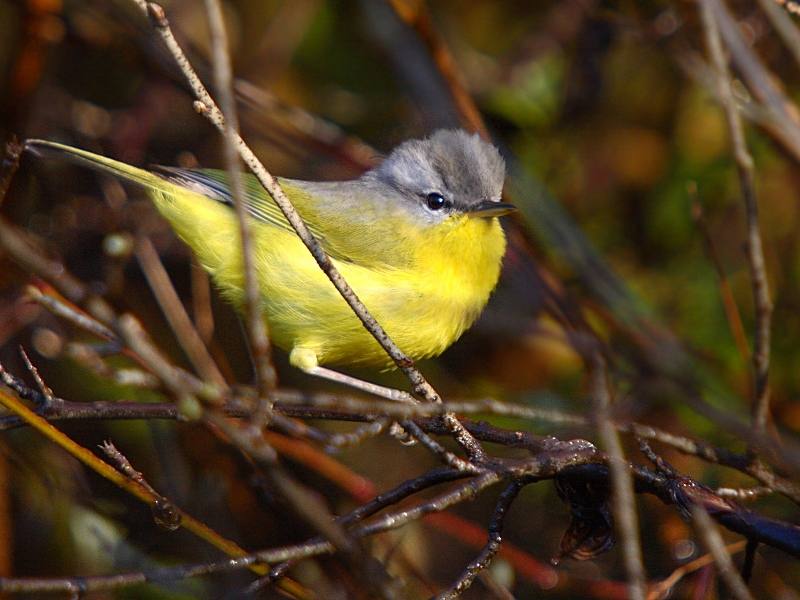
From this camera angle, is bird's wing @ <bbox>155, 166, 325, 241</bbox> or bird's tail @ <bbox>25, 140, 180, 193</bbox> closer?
bird's tail @ <bbox>25, 140, 180, 193</bbox>

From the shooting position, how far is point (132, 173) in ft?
9.80

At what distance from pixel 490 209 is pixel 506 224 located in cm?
73

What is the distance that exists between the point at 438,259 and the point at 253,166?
1.55 meters

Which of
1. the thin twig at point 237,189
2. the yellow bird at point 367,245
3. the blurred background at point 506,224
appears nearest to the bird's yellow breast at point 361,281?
the yellow bird at point 367,245

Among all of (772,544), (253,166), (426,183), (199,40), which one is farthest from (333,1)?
(772,544)

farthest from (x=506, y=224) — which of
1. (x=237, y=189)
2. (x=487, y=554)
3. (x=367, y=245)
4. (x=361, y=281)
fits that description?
(x=237, y=189)

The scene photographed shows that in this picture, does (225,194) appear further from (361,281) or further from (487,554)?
(487,554)

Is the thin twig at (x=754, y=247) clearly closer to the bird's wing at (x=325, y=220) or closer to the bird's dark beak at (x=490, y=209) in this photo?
the bird's dark beak at (x=490, y=209)

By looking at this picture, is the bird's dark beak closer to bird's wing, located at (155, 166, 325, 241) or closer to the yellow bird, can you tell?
the yellow bird

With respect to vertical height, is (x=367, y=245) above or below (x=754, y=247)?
below

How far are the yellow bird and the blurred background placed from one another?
0.29 meters

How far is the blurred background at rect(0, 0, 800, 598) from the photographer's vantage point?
3.18 meters

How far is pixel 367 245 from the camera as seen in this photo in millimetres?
3014

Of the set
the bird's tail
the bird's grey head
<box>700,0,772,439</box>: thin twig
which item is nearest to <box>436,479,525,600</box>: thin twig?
<box>700,0,772,439</box>: thin twig
